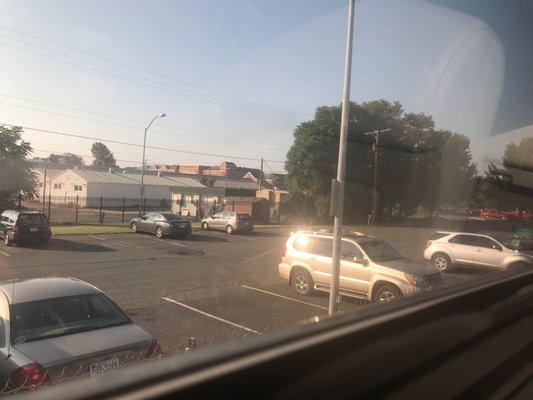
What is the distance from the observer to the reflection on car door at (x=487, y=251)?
10.2 metres

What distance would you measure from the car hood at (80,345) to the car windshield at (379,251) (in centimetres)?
479

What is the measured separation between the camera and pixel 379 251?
25.9 feet

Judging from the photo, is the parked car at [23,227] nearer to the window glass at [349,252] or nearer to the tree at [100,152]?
the tree at [100,152]

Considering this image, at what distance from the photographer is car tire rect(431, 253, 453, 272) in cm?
1144

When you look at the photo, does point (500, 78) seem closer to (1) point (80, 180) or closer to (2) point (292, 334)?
(2) point (292, 334)

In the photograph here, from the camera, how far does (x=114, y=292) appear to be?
748 cm

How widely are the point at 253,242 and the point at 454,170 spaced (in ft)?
34.3

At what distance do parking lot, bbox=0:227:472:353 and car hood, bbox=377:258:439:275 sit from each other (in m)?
0.63

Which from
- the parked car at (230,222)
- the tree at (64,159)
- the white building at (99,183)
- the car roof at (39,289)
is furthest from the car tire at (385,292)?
the parked car at (230,222)

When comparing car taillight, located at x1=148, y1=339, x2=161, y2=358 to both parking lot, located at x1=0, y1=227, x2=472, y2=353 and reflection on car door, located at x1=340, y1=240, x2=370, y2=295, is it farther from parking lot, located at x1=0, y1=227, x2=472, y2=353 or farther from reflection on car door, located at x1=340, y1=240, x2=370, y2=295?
reflection on car door, located at x1=340, y1=240, x2=370, y2=295

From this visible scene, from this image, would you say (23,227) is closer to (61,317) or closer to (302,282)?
(302,282)

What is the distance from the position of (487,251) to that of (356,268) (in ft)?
15.9

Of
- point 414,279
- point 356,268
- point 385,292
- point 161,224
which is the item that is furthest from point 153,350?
point 161,224

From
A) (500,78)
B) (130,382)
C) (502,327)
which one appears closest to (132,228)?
(500,78)
